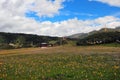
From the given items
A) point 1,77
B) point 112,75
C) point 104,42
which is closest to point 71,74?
point 112,75

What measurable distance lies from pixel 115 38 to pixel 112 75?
100 m

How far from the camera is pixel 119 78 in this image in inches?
869

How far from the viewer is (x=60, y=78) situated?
2311 centimetres

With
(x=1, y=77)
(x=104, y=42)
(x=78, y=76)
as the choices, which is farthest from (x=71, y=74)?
(x=104, y=42)

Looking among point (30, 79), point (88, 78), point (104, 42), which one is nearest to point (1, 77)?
point (30, 79)

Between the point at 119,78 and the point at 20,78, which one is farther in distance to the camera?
the point at 20,78

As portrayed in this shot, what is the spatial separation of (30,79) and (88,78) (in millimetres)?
4274

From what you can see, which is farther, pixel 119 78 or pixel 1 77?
pixel 1 77

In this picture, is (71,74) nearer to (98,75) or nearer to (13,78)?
(98,75)

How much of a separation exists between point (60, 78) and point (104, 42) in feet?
324

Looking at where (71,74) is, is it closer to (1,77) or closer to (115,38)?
(1,77)

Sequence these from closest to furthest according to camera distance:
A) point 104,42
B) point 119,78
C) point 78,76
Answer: point 119,78
point 78,76
point 104,42

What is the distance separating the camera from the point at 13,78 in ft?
77.9

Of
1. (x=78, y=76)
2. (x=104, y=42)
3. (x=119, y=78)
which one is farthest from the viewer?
(x=104, y=42)
